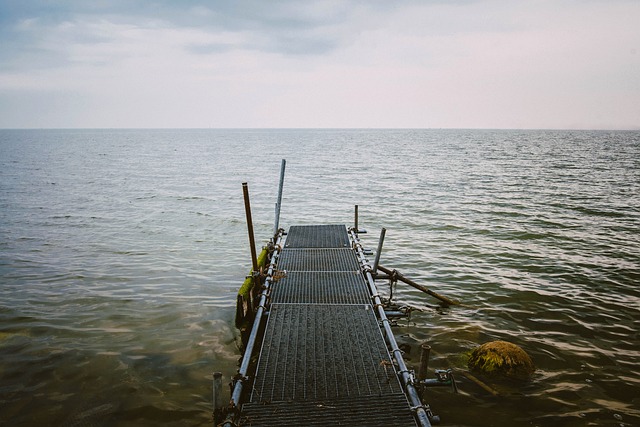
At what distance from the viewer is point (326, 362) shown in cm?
731

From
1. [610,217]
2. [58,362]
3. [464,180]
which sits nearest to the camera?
[58,362]

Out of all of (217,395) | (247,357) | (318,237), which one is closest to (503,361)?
(247,357)

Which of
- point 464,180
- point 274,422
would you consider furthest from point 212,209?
point 464,180

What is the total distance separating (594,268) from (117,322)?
669 inches

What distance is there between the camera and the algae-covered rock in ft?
29.2

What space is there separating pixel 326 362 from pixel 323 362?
0.06m

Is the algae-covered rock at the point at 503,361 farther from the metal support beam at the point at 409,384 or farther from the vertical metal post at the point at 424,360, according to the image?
the vertical metal post at the point at 424,360

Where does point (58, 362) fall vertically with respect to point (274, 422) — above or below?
below

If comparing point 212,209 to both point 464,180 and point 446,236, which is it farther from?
point 464,180

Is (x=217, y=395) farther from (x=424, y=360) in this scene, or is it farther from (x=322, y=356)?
(x=424, y=360)

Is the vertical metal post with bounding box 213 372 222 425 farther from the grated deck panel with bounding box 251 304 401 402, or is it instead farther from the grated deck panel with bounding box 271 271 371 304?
the grated deck panel with bounding box 271 271 371 304

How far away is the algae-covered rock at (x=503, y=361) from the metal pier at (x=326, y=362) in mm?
2395

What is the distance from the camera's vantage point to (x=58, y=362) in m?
9.33

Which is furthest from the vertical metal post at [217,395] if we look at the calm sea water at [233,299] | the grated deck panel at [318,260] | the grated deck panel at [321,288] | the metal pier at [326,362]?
the grated deck panel at [318,260]
